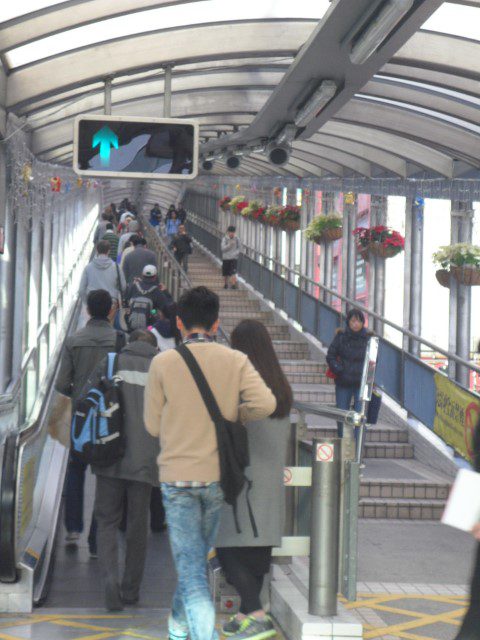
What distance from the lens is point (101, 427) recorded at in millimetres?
6047

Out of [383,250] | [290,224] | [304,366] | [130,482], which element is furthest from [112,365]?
[290,224]

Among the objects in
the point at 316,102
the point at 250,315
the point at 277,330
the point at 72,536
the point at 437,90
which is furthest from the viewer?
the point at 250,315

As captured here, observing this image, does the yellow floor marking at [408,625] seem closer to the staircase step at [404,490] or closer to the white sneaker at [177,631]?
the white sneaker at [177,631]

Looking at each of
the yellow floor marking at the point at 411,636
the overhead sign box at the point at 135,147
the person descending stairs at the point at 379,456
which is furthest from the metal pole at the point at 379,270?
the yellow floor marking at the point at 411,636

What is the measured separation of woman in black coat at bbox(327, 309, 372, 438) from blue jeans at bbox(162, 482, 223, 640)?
6.32 meters

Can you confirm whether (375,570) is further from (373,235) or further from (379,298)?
(379,298)

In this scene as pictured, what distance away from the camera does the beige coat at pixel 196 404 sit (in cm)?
461

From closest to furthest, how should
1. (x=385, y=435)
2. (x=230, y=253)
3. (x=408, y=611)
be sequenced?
(x=408, y=611) < (x=385, y=435) < (x=230, y=253)

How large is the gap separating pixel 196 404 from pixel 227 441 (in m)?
0.20

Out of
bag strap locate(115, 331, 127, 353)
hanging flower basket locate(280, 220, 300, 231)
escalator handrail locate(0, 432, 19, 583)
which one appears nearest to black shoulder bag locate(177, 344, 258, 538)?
escalator handrail locate(0, 432, 19, 583)

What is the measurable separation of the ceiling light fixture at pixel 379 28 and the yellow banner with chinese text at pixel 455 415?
327cm

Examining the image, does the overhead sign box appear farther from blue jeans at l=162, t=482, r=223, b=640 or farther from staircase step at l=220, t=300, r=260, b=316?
staircase step at l=220, t=300, r=260, b=316

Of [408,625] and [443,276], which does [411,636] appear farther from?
[443,276]

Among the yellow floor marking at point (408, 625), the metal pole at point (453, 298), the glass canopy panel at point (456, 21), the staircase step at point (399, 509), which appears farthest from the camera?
the metal pole at point (453, 298)
